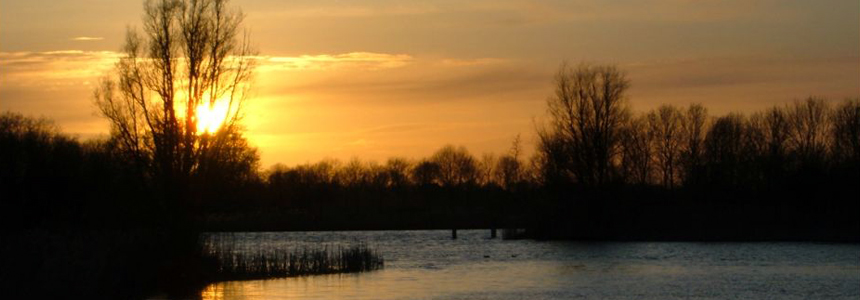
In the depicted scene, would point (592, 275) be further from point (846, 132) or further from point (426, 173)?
point (426, 173)

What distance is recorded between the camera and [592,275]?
37.7m

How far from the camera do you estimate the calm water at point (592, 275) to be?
29.6 metres

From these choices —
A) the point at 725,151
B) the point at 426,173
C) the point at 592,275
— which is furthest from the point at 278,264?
the point at 426,173

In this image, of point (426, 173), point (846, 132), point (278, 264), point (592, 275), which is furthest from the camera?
point (426, 173)

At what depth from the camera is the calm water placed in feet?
97.2

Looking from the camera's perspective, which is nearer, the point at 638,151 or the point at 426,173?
the point at 638,151

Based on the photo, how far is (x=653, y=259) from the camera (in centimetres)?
4509

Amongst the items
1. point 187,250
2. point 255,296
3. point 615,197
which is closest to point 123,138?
point 187,250

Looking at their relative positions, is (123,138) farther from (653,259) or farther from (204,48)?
(653,259)

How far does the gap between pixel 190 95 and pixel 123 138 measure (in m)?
2.47

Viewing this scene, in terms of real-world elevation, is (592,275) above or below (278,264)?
below

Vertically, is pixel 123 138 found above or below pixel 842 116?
below

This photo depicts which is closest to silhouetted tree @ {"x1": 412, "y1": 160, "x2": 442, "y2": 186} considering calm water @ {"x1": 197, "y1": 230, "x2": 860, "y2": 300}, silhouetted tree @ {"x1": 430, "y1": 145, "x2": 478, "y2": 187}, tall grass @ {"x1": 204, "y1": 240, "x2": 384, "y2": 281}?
silhouetted tree @ {"x1": 430, "y1": 145, "x2": 478, "y2": 187}

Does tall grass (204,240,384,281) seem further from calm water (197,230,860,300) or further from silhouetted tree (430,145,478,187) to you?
silhouetted tree (430,145,478,187)
